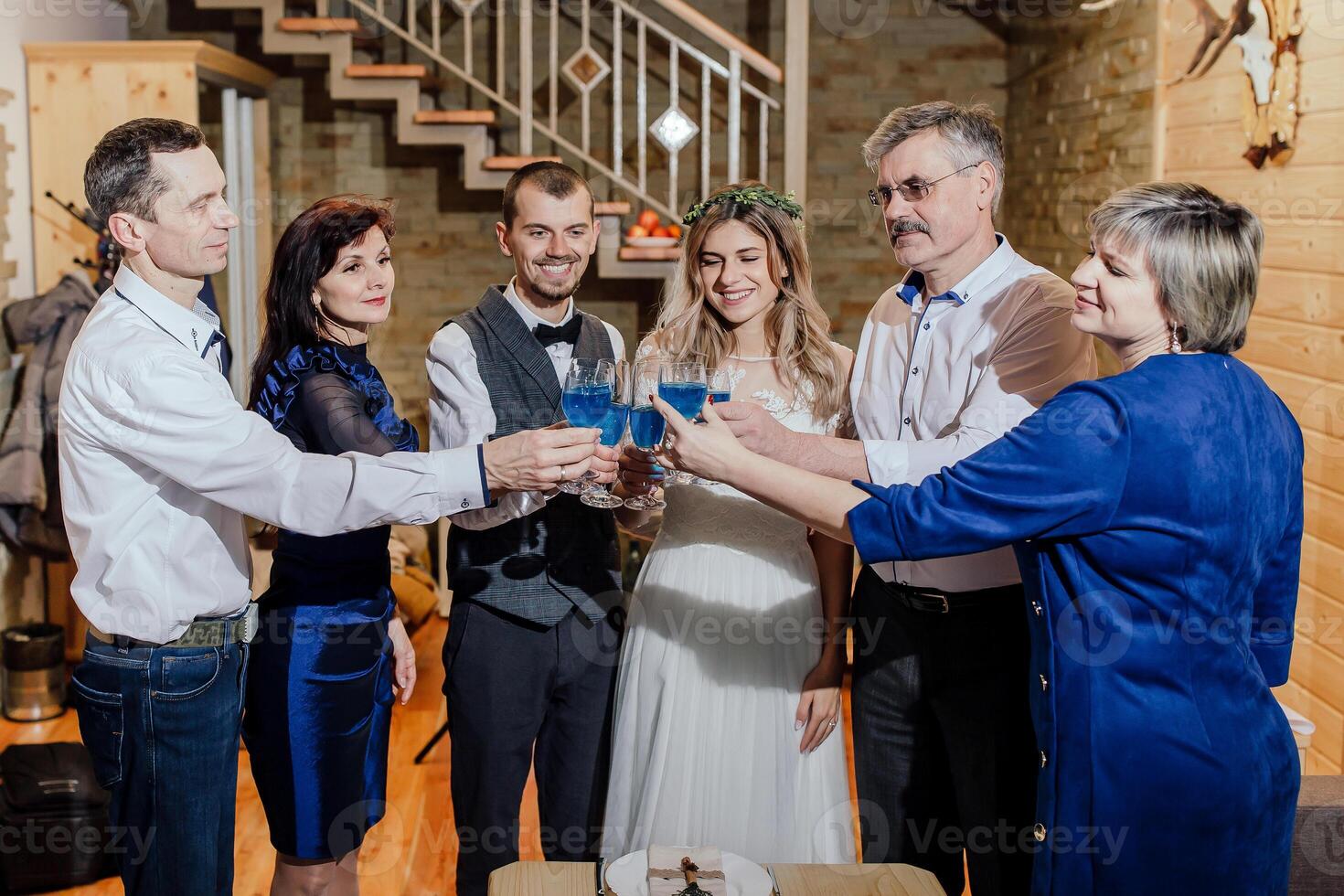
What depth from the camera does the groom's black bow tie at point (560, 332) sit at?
2322 millimetres

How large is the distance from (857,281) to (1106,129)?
1921mm

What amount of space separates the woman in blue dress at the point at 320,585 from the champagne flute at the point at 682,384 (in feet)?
1.68

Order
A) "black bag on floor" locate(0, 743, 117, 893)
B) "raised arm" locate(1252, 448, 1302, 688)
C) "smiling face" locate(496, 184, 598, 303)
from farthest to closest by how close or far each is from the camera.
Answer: "black bag on floor" locate(0, 743, 117, 893)
"smiling face" locate(496, 184, 598, 303)
"raised arm" locate(1252, 448, 1302, 688)

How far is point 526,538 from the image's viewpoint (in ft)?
7.39

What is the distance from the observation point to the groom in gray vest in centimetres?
223

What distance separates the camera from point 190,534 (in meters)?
1.81

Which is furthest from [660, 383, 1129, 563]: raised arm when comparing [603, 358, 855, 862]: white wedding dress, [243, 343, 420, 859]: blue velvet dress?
[243, 343, 420, 859]: blue velvet dress

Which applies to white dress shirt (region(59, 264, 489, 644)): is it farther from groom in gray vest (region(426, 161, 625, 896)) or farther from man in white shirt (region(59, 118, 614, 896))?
groom in gray vest (region(426, 161, 625, 896))

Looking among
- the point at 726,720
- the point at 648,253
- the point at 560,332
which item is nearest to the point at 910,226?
the point at 560,332

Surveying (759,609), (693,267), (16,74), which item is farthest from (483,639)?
(16,74)

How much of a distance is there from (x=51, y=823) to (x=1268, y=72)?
12.3 feet

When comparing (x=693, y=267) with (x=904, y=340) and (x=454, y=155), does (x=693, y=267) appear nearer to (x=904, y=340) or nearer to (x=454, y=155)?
(x=904, y=340)

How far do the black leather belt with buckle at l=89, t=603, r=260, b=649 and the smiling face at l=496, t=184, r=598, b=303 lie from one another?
0.81 m

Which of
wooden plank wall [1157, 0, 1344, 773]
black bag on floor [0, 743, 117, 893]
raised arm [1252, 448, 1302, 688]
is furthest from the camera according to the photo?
wooden plank wall [1157, 0, 1344, 773]
